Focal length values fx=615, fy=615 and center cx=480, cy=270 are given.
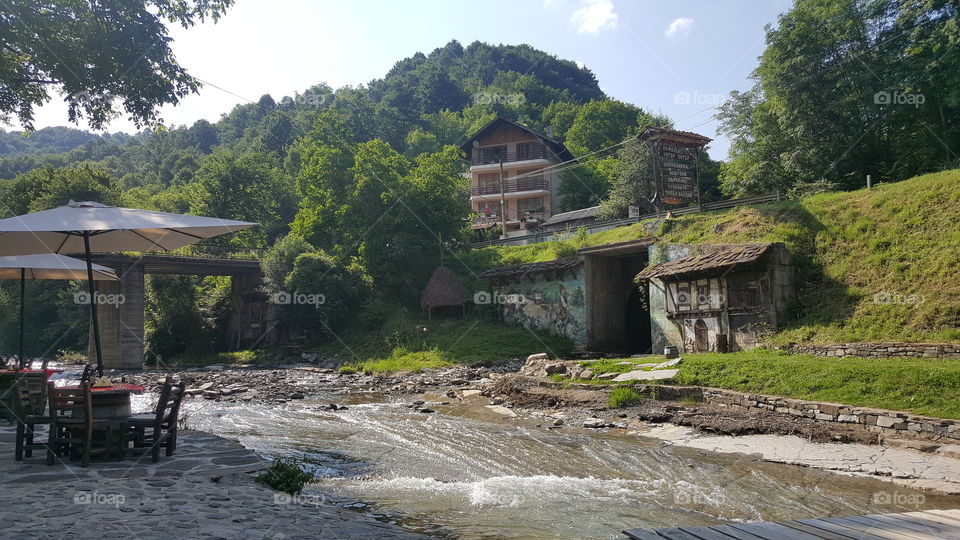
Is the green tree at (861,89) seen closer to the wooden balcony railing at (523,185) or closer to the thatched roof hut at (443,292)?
the thatched roof hut at (443,292)

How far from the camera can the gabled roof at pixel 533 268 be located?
27.8 meters

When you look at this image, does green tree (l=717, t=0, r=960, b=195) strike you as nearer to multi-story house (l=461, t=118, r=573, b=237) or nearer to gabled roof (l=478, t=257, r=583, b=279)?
gabled roof (l=478, t=257, r=583, b=279)

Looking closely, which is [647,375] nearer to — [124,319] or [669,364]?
[669,364]

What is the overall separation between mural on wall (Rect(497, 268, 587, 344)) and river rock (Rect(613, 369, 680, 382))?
10167mm

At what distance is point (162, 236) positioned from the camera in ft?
32.6

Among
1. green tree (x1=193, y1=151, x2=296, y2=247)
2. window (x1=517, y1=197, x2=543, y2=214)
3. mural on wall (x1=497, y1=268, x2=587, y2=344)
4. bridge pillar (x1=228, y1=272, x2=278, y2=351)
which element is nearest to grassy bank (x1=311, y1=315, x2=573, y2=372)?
mural on wall (x1=497, y1=268, x2=587, y2=344)

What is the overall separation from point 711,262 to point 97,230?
58.0 ft

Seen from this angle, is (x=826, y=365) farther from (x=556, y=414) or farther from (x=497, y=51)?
(x=497, y=51)

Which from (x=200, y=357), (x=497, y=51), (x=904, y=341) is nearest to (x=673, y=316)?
(x=904, y=341)

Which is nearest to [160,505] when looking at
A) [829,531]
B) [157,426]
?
[157,426]

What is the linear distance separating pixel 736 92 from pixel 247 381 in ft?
104

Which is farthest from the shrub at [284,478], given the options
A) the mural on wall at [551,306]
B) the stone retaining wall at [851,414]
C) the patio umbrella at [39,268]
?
the mural on wall at [551,306]

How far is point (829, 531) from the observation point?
4.78m

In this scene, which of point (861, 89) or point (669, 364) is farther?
point (861, 89)
